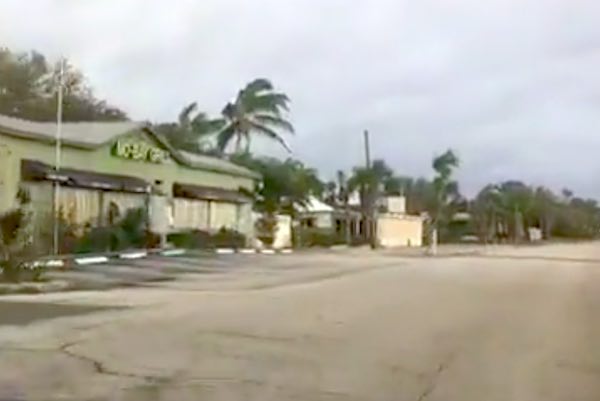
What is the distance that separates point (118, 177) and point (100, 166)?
39.4 inches

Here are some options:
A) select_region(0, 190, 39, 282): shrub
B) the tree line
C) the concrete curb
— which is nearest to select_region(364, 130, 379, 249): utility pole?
the tree line

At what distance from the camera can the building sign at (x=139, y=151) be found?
4556 centimetres

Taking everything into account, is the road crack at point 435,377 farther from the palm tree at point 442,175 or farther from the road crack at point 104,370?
the palm tree at point 442,175

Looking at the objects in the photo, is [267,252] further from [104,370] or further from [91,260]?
[104,370]

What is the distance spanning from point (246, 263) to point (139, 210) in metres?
7.55

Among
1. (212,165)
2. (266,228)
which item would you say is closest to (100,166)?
(212,165)

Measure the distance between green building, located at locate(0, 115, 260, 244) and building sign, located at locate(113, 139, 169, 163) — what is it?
0.14ft

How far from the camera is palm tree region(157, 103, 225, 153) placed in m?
70.2

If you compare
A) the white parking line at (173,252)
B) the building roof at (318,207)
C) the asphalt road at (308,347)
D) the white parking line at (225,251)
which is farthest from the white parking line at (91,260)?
the building roof at (318,207)

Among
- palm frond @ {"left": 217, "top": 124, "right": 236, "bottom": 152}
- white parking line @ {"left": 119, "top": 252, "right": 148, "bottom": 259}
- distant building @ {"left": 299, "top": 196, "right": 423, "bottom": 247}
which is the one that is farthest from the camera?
distant building @ {"left": 299, "top": 196, "right": 423, "bottom": 247}

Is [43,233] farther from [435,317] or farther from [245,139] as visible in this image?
[245,139]

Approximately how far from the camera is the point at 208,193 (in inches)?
2066

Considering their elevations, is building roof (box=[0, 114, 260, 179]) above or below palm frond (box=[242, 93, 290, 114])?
below

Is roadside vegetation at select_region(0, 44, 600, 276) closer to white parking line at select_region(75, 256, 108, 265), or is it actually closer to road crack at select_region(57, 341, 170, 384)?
white parking line at select_region(75, 256, 108, 265)
